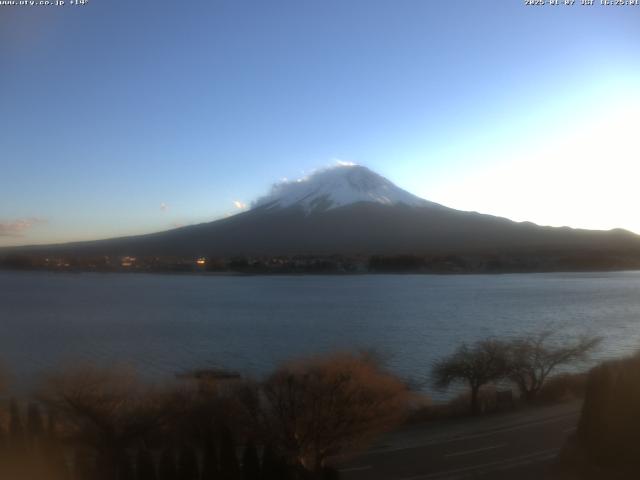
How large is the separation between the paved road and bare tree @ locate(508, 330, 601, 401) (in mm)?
1475

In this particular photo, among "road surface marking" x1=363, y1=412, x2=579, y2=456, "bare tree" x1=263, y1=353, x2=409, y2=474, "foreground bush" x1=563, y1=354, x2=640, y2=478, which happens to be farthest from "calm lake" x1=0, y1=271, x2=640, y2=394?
"foreground bush" x1=563, y1=354, x2=640, y2=478

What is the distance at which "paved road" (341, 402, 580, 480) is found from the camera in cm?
549

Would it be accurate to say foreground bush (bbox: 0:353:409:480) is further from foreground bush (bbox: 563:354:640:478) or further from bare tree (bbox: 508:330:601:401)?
bare tree (bbox: 508:330:601:401)

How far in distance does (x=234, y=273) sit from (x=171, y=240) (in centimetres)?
1686

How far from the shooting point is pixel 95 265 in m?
39.6

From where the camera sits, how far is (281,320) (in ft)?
62.8

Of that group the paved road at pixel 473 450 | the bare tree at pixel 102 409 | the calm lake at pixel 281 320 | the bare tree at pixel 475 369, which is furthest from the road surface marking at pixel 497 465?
the calm lake at pixel 281 320

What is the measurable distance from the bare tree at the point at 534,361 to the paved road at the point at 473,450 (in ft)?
4.84

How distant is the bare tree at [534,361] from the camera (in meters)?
9.46

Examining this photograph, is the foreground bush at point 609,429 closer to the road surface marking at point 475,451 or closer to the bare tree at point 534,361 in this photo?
the road surface marking at point 475,451

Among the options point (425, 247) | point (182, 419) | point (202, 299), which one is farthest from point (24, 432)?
point (425, 247)

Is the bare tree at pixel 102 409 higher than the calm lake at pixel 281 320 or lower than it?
higher

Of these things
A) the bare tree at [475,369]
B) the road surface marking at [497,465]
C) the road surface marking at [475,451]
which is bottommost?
the road surface marking at [475,451]

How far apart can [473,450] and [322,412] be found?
64.6 inches
